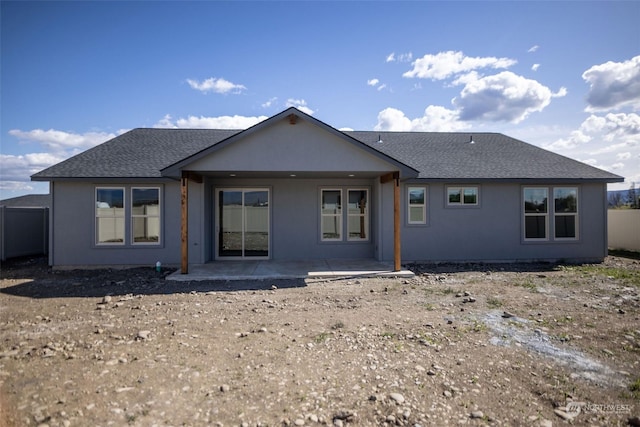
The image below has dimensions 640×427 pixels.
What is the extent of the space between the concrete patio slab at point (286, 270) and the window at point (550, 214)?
556 centimetres

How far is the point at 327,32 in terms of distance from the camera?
11.2 m

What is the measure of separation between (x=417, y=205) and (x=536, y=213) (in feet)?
14.3

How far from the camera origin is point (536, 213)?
12289 millimetres

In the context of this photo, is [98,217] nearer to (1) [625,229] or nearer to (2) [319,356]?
(2) [319,356]

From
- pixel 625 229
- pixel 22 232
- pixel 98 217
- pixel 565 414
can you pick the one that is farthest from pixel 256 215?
pixel 625 229

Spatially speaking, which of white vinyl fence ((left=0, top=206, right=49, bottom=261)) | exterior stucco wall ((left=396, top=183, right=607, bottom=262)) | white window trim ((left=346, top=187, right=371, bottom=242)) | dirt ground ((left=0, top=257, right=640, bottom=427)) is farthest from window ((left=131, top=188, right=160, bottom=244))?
exterior stucco wall ((left=396, top=183, right=607, bottom=262))

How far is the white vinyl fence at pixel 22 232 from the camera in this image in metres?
12.7

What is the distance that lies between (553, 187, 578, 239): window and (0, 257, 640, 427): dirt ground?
447cm

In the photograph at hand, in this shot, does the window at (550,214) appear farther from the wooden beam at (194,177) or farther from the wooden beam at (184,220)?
the wooden beam at (184,220)

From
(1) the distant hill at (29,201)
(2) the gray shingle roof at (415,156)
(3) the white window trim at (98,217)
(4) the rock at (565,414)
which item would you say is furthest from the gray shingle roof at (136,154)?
(1) the distant hill at (29,201)

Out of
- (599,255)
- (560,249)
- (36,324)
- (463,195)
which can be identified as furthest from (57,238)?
(599,255)

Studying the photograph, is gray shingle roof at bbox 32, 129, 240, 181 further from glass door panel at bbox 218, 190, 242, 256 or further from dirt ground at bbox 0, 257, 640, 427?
dirt ground at bbox 0, 257, 640, 427

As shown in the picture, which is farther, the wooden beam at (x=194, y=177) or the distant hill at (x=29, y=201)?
the distant hill at (x=29, y=201)

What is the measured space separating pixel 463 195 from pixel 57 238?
13.6 m
